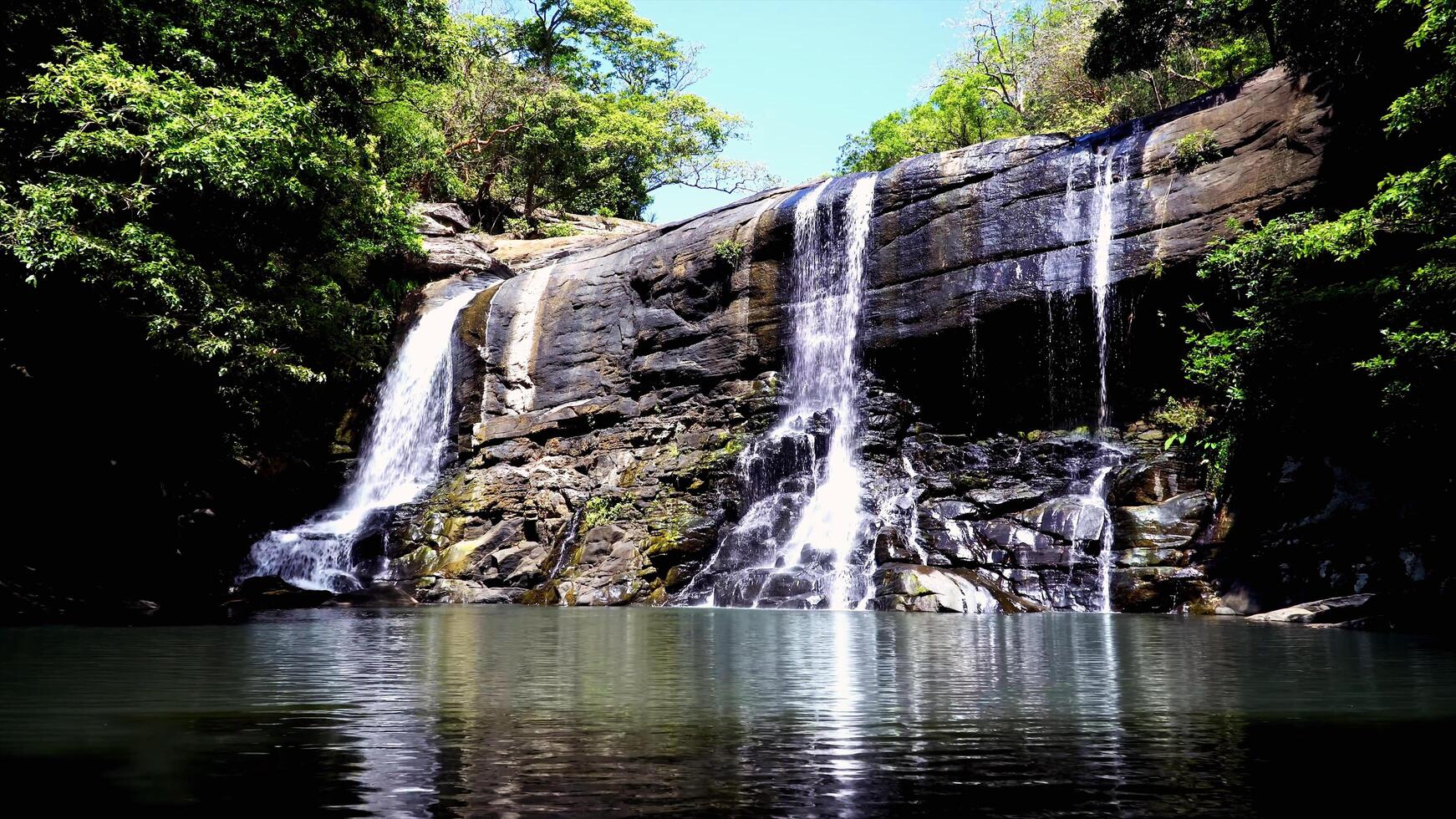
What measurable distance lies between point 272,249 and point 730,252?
332 inches

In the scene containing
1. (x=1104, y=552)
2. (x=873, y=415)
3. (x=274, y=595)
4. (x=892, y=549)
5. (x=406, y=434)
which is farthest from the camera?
(x=406, y=434)

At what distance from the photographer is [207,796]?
6.90 ft

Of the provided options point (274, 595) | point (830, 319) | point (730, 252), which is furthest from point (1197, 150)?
point (274, 595)

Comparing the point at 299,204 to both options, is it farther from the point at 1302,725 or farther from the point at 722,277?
the point at 1302,725

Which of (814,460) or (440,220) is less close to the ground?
(440,220)

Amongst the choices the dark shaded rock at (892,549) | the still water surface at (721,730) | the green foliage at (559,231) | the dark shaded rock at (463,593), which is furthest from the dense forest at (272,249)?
the green foliage at (559,231)

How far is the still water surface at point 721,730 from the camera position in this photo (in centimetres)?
215

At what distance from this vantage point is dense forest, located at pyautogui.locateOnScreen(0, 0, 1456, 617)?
10836 millimetres

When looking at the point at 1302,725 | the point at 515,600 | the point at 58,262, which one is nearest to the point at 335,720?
the point at 1302,725

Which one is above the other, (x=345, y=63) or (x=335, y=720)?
(x=345, y=63)

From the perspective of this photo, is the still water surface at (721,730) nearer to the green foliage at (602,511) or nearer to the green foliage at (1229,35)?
the green foliage at (1229,35)

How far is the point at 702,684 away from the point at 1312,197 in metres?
13.6

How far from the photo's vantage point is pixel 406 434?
22281 mm

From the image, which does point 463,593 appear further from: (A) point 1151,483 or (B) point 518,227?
(B) point 518,227
